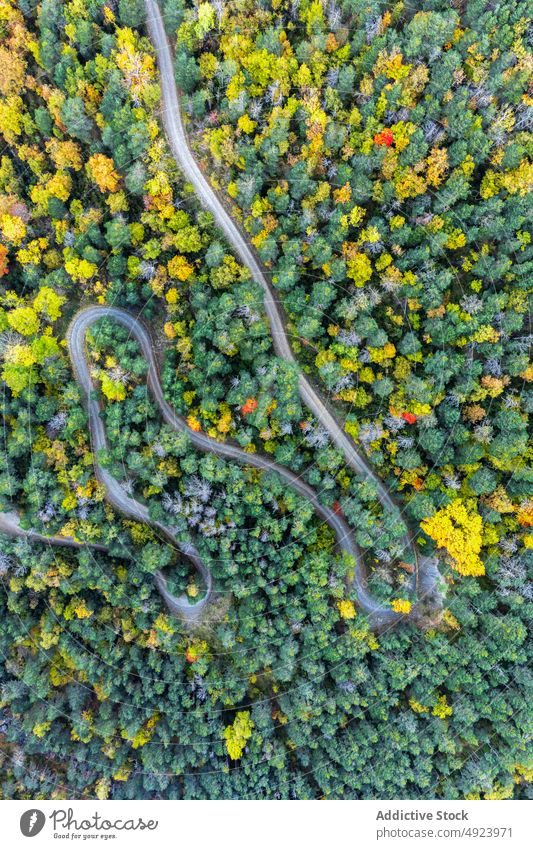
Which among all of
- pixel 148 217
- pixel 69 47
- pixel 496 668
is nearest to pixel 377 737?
pixel 496 668

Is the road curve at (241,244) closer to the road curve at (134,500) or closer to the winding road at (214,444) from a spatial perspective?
the winding road at (214,444)

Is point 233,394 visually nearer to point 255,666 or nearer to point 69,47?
point 255,666
